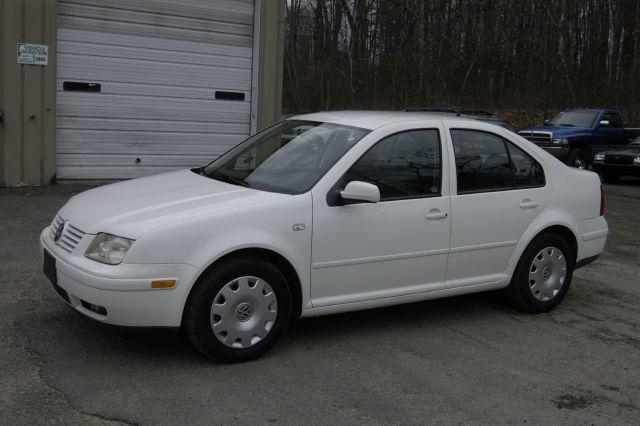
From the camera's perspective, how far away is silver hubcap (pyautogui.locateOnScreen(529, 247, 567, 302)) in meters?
5.70

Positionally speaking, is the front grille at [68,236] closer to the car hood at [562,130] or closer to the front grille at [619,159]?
the front grille at [619,159]

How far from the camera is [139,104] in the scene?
1231 cm

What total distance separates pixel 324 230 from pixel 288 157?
0.78m

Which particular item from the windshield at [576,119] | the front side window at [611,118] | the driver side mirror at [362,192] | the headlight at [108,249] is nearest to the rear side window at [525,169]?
the driver side mirror at [362,192]

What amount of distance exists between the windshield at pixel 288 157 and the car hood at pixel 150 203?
7.1 inches

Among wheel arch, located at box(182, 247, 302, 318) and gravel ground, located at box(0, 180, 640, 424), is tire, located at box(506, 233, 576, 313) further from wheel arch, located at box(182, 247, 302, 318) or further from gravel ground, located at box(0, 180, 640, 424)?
wheel arch, located at box(182, 247, 302, 318)

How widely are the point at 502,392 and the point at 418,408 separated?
61 centimetres

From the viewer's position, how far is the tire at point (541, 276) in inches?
222

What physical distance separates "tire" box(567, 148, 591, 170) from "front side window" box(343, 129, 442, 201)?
14174 mm

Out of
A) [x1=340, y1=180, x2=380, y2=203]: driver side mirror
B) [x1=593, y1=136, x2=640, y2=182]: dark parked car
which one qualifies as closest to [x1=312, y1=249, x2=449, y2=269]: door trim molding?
[x1=340, y1=180, x2=380, y2=203]: driver side mirror

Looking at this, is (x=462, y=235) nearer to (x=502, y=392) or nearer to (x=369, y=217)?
(x=369, y=217)

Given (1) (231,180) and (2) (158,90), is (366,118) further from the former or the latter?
(2) (158,90)

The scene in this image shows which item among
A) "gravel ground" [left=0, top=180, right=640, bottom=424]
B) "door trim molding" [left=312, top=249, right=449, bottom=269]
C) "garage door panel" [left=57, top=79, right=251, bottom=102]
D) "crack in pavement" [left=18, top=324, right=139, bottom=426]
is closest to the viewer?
"crack in pavement" [left=18, top=324, right=139, bottom=426]

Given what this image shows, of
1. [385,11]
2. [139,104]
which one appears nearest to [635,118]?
[385,11]
